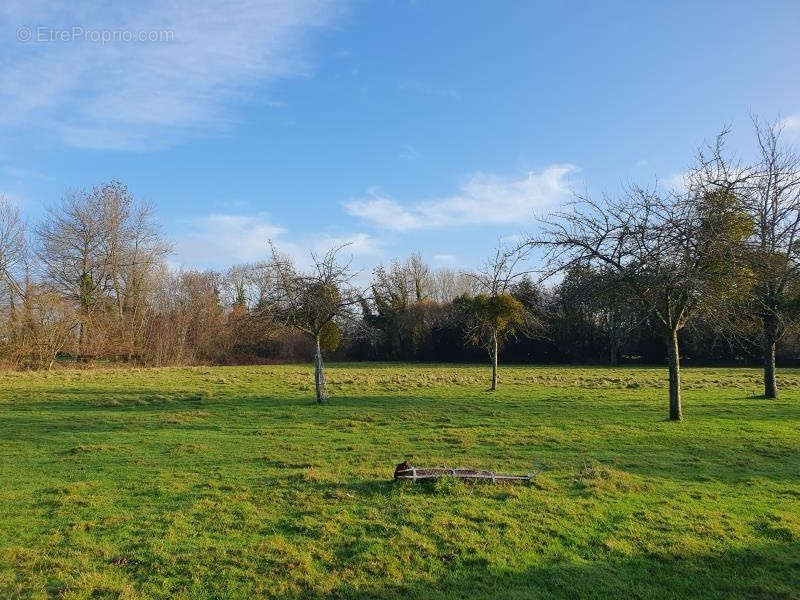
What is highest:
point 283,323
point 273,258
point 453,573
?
point 273,258

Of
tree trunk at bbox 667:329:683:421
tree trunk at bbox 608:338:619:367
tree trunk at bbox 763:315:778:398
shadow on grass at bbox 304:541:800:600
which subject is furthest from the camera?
tree trunk at bbox 608:338:619:367

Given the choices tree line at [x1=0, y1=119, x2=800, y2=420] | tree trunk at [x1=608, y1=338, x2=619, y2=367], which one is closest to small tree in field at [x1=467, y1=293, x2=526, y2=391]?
tree line at [x1=0, y1=119, x2=800, y2=420]

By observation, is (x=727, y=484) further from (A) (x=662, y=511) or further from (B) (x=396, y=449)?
(B) (x=396, y=449)

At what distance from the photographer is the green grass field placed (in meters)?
5.21

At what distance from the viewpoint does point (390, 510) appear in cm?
692

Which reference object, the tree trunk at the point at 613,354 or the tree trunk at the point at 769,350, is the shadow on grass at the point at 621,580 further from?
the tree trunk at the point at 613,354

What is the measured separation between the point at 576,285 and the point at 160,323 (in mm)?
39439

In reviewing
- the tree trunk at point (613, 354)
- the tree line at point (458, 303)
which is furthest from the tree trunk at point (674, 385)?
the tree trunk at point (613, 354)

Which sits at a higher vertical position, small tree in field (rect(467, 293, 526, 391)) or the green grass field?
small tree in field (rect(467, 293, 526, 391))

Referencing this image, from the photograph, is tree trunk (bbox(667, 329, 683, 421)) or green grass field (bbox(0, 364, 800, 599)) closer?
green grass field (bbox(0, 364, 800, 599))

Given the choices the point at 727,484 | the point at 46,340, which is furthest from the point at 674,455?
the point at 46,340

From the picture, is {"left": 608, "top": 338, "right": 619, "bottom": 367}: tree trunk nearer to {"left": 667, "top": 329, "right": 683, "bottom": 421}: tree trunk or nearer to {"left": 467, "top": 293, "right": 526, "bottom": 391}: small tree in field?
{"left": 467, "top": 293, "right": 526, "bottom": 391}: small tree in field

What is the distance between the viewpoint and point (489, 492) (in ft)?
24.9

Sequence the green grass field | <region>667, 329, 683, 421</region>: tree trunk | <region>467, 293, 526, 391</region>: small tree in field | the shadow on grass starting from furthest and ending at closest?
<region>467, 293, 526, 391</region>: small tree in field → <region>667, 329, 683, 421</region>: tree trunk → the green grass field → the shadow on grass
